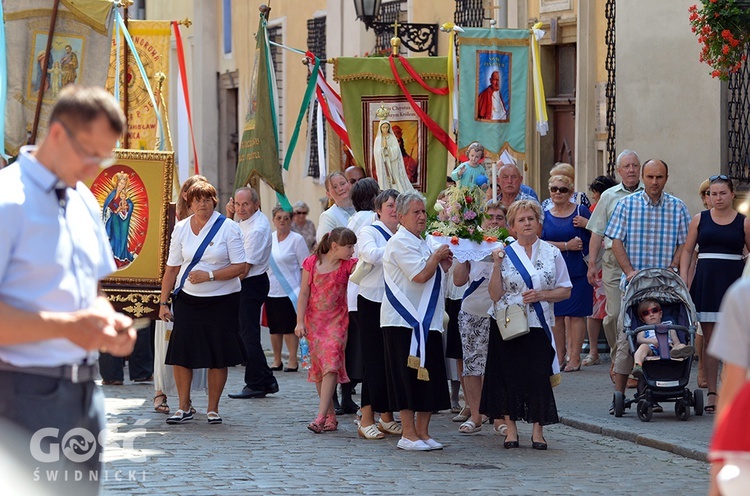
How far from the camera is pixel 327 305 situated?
11484 mm

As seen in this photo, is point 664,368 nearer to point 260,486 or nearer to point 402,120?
point 260,486

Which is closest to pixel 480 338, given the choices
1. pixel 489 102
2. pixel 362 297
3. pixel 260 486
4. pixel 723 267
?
pixel 362 297

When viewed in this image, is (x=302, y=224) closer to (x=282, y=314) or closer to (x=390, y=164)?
(x=282, y=314)

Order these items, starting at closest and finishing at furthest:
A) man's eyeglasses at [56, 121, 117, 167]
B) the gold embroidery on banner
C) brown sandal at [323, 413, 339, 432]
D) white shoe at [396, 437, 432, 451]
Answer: man's eyeglasses at [56, 121, 117, 167] < white shoe at [396, 437, 432, 451] < brown sandal at [323, 413, 339, 432] < the gold embroidery on banner

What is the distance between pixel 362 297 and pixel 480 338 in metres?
0.95

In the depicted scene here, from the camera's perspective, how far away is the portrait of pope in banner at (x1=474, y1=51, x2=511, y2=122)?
15.1 m

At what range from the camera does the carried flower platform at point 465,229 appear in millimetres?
10430

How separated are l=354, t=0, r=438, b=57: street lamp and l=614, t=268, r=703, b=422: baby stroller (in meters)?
6.98

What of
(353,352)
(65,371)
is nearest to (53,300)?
(65,371)

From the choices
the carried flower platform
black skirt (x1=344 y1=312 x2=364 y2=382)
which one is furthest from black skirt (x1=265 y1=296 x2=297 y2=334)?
the carried flower platform

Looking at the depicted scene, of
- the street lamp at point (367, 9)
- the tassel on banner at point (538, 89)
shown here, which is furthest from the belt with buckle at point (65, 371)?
the street lamp at point (367, 9)

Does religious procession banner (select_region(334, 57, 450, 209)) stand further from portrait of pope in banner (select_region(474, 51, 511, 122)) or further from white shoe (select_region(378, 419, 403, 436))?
white shoe (select_region(378, 419, 403, 436))

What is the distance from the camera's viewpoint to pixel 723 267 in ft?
38.5

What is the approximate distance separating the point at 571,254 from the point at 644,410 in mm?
3657
